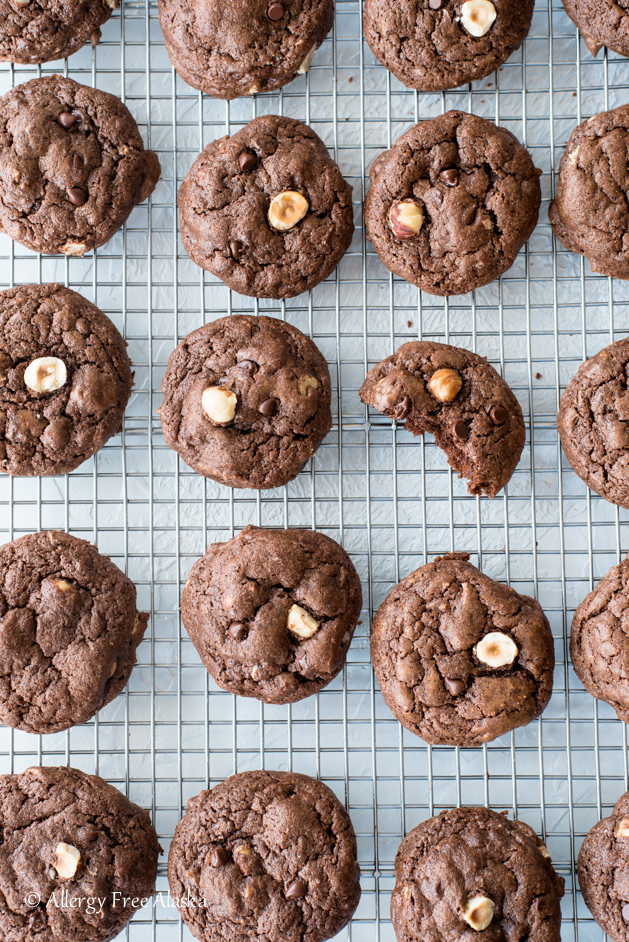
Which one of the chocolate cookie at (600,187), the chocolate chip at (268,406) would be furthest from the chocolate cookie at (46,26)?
the chocolate cookie at (600,187)

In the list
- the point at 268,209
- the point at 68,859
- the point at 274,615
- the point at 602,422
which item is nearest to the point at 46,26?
the point at 268,209

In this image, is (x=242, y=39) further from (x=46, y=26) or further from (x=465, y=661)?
(x=465, y=661)

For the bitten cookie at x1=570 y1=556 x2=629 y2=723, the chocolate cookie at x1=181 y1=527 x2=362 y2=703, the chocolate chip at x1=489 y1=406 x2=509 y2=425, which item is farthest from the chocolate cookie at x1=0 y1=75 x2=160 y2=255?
the bitten cookie at x1=570 y1=556 x2=629 y2=723

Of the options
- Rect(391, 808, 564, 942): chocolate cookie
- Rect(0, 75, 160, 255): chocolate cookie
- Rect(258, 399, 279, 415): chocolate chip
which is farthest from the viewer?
Rect(0, 75, 160, 255): chocolate cookie

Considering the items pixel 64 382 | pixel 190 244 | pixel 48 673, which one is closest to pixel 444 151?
pixel 190 244

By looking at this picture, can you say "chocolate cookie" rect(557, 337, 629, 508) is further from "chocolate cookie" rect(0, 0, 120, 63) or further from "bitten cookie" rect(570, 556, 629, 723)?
"chocolate cookie" rect(0, 0, 120, 63)

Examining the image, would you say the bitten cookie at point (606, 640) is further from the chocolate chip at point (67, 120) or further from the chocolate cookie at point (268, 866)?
the chocolate chip at point (67, 120)
